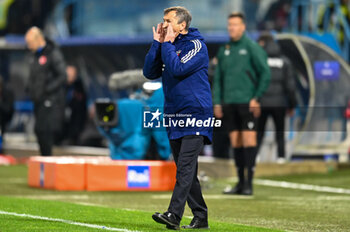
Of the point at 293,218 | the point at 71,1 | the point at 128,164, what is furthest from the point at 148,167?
the point at 71,1

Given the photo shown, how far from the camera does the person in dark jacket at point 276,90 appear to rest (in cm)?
1428

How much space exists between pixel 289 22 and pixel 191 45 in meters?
10.6

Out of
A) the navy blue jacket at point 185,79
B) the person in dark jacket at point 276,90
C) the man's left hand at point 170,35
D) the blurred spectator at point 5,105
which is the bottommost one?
the blurred spectator at point 5,105

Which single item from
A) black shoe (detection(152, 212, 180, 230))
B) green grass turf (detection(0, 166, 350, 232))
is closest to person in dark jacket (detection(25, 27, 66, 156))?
green grass turf (detection(0, 166, 350, 232))

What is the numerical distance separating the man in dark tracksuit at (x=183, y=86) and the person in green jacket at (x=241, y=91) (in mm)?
3882

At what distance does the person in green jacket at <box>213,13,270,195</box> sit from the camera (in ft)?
37.8

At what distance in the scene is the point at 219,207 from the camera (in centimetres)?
993

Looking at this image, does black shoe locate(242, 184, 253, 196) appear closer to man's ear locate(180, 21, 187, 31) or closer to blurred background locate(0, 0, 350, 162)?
A: blurred background locate(0, 0, 350, 162)

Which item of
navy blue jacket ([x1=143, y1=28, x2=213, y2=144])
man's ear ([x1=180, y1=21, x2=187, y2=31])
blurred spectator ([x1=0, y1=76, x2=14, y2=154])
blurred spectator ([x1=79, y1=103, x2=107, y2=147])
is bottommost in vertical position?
blurred spectator ([x1=79, y1=103, x2=107, y2=147])

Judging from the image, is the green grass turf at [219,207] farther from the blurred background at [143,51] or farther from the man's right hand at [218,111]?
the blurred background at [143,51]

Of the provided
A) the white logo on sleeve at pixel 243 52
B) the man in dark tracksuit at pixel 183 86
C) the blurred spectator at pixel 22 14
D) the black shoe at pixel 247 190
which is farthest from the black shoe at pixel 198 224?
the blurred spectator at pixel 22 14

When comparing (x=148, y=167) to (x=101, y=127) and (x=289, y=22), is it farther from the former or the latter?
(x=289, y=22)

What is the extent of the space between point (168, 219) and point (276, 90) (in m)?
7.32

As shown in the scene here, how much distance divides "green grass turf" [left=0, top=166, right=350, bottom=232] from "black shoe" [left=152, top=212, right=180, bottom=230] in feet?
0.74
